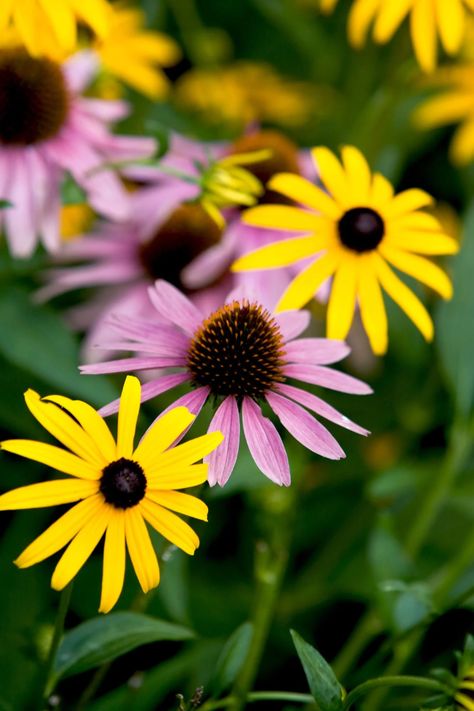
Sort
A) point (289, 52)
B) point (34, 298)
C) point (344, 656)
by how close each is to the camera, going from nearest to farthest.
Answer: point (344, 656) < point (34, 298) < point (289, 52)

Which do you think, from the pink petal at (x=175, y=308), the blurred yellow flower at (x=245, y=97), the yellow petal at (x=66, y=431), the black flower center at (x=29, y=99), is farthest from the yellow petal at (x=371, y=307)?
the blurred yellow flower at (x=245, y=97)

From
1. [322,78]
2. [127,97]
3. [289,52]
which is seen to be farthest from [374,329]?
[289,52]

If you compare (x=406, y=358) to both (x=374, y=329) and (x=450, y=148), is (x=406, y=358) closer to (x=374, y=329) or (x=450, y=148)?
(x=374, y=329)

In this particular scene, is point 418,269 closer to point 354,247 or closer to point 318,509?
point 354,247

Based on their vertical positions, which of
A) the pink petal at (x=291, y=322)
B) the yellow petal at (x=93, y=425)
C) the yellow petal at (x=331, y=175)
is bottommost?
the yellow petal at (x=93, y=425)

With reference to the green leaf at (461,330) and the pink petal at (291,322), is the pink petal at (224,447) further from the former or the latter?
the green leaf at (461,330)

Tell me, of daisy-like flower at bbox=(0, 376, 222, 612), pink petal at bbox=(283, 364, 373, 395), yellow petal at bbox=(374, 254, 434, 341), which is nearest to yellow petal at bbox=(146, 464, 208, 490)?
daisy-like flower at bbox=(0, 376, 222, 612)

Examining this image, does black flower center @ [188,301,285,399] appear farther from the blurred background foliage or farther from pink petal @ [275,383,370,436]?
the blurred background foliage
